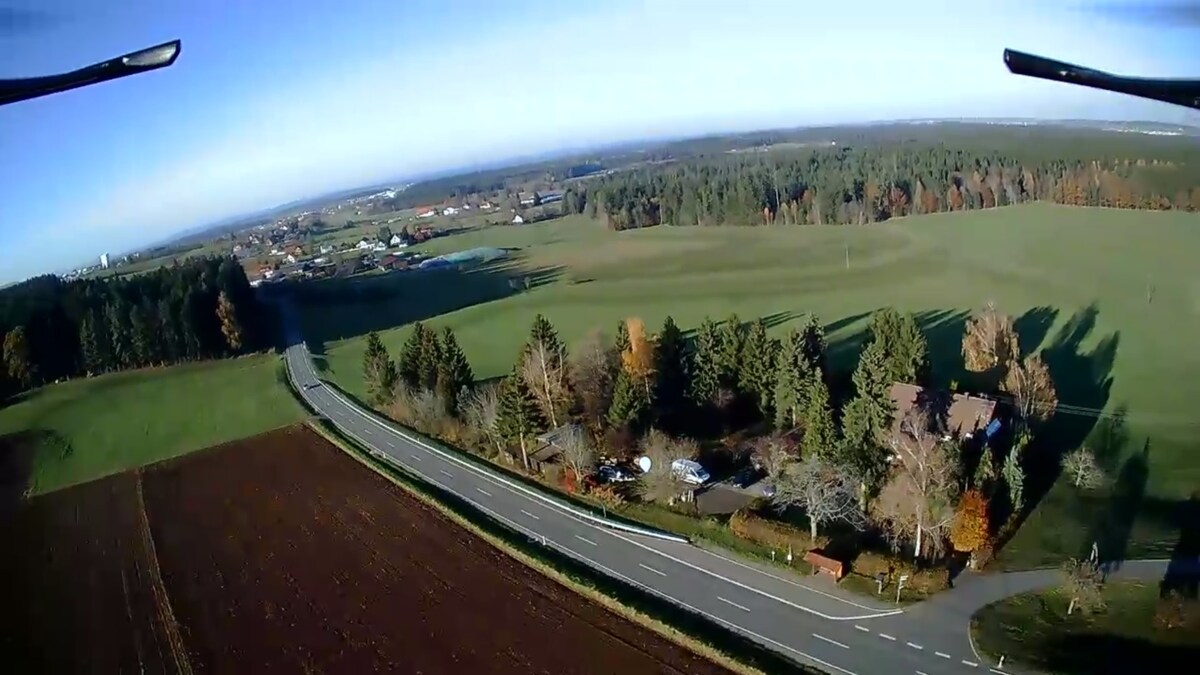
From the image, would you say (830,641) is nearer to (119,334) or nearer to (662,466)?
(662,466)

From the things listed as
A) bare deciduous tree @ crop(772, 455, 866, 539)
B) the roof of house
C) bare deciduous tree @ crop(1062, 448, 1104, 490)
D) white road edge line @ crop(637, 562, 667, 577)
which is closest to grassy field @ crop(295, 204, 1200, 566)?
bare deciduous tree @ crop(1062, 448, 1104, 490)

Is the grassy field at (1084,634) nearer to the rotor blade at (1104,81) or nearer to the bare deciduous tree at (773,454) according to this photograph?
the bare deciduous tree at (773,454)

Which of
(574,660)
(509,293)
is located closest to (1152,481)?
(574,660)

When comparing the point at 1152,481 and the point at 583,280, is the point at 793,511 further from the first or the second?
the point at 583,280

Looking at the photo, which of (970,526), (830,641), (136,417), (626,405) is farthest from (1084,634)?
(136,417)

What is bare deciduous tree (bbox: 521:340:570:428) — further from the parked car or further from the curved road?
the curved road

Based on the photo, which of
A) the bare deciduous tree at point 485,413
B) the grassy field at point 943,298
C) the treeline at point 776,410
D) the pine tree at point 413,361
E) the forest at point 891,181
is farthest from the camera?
the pine tree at point 413,361

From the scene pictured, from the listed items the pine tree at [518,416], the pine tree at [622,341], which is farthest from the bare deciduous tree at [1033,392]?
the pine tree at [518,416]
